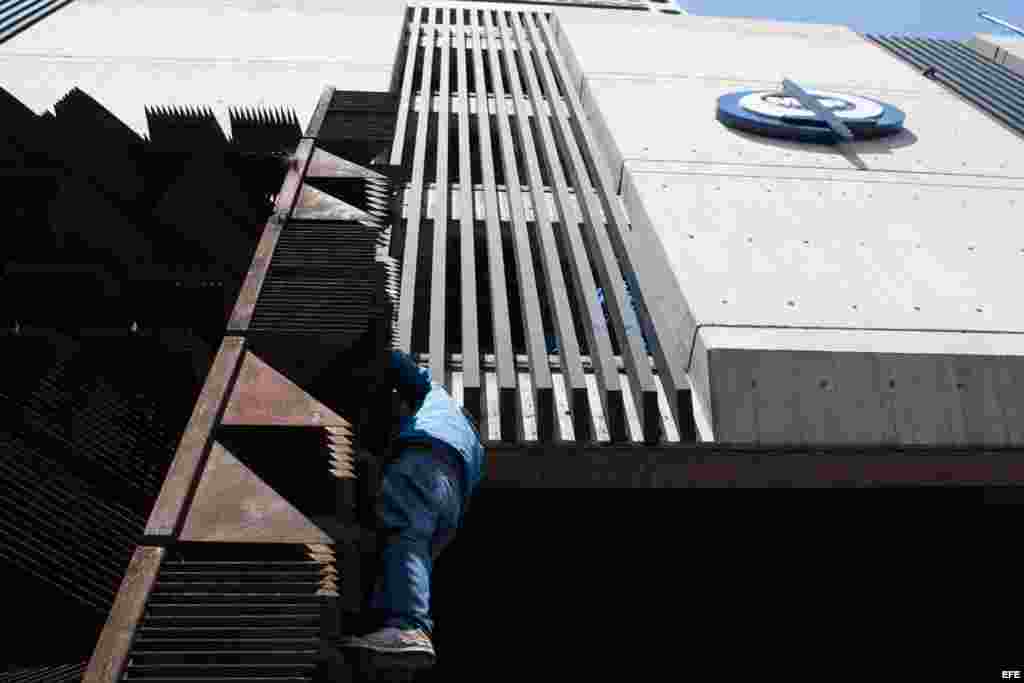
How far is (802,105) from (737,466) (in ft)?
24.1

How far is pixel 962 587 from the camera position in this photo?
7.27m

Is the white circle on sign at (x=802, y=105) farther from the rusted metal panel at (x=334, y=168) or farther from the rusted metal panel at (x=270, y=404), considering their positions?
the rusted metal panel at (x=270, y=404)

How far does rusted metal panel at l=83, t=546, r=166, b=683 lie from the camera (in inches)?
80.4

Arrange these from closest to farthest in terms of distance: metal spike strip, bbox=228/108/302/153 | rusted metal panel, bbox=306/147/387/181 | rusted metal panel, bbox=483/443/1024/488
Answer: rusted metal panel, bbox=306/147/387/181 → metal spike strip, bbox=228/108/302/153 → rusted metal panel, bbox=483/443/1024/488

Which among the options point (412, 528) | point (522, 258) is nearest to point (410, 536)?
point (412, 528)

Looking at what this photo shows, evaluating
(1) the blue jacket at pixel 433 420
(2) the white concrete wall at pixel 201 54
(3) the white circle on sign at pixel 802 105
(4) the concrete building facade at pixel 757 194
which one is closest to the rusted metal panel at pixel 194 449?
(1) the blue jacket at pixel 433 420

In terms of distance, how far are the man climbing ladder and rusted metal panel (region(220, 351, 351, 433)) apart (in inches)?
29.0

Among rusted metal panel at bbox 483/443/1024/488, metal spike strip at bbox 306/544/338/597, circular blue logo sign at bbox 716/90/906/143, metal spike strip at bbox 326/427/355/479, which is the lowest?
rusted metal panel at bbox 483/443/1024/488

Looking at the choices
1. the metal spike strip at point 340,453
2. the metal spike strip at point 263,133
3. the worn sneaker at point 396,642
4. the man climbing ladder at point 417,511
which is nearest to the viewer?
the metal spike strip at point 340,453

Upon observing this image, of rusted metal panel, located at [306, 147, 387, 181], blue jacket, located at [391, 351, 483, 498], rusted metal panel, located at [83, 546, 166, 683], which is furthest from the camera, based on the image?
rusted metal panel, located at [306, 147, 387, 181]

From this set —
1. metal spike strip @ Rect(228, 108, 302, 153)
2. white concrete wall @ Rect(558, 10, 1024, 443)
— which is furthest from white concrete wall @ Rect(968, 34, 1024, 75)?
metal spike strip @ Rect(228, 108, 302, 153)

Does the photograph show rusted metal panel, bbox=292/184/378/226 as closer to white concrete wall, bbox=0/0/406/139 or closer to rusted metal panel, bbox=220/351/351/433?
rusted metal panel, bbox=220/351/351/433

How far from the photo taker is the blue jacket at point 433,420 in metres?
3.91

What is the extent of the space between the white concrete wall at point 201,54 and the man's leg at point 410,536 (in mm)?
7645
